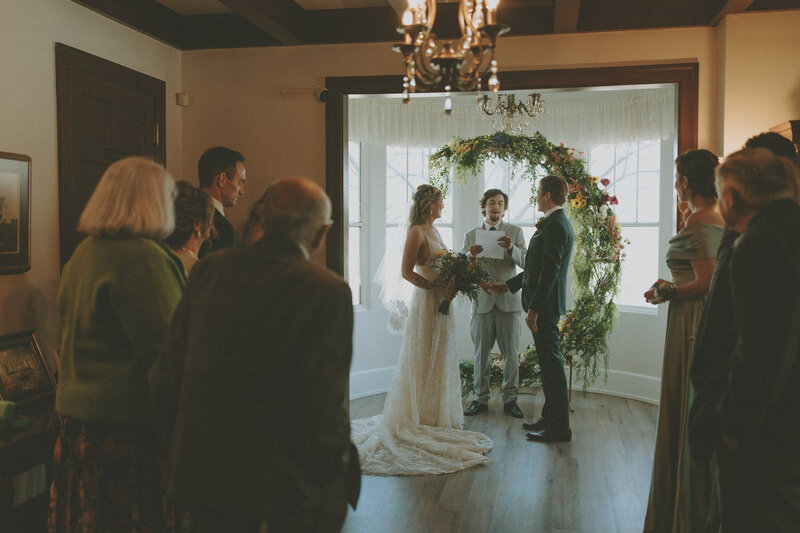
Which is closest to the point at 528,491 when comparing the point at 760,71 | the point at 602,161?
the point at 760,71

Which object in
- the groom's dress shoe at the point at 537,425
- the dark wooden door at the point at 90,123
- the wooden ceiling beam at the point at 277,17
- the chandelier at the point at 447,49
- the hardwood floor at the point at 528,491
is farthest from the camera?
the groom's dress shoe at the point at 537,425

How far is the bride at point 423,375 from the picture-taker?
413 cm

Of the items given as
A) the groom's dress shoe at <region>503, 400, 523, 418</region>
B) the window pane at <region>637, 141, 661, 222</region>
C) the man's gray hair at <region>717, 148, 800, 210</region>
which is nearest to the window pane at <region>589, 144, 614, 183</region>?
the window pane at <region>637, 141, 661, 222</region>

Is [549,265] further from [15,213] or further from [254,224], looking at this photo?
[15,213]

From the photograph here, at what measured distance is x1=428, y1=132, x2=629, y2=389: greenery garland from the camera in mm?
5094

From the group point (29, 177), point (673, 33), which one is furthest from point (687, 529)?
point (29, 177)

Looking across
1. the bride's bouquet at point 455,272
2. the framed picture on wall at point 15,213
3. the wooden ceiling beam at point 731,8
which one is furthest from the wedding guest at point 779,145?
the framed picture on wall at point 15,213

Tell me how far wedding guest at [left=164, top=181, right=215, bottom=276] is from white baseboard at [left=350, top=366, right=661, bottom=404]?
337 centimetres

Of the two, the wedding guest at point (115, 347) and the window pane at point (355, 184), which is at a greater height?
the window pane at point (355, 184)

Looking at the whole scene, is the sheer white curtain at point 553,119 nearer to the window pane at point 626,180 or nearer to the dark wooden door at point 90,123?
the window pane at point 626,180

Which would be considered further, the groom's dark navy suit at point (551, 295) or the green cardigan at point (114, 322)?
the groom's dark navy suit at point (551, 295)

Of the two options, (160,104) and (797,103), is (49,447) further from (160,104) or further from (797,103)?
(797,103)

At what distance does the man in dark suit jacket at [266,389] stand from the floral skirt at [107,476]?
A: 1.28ft

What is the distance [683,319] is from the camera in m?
2.67
